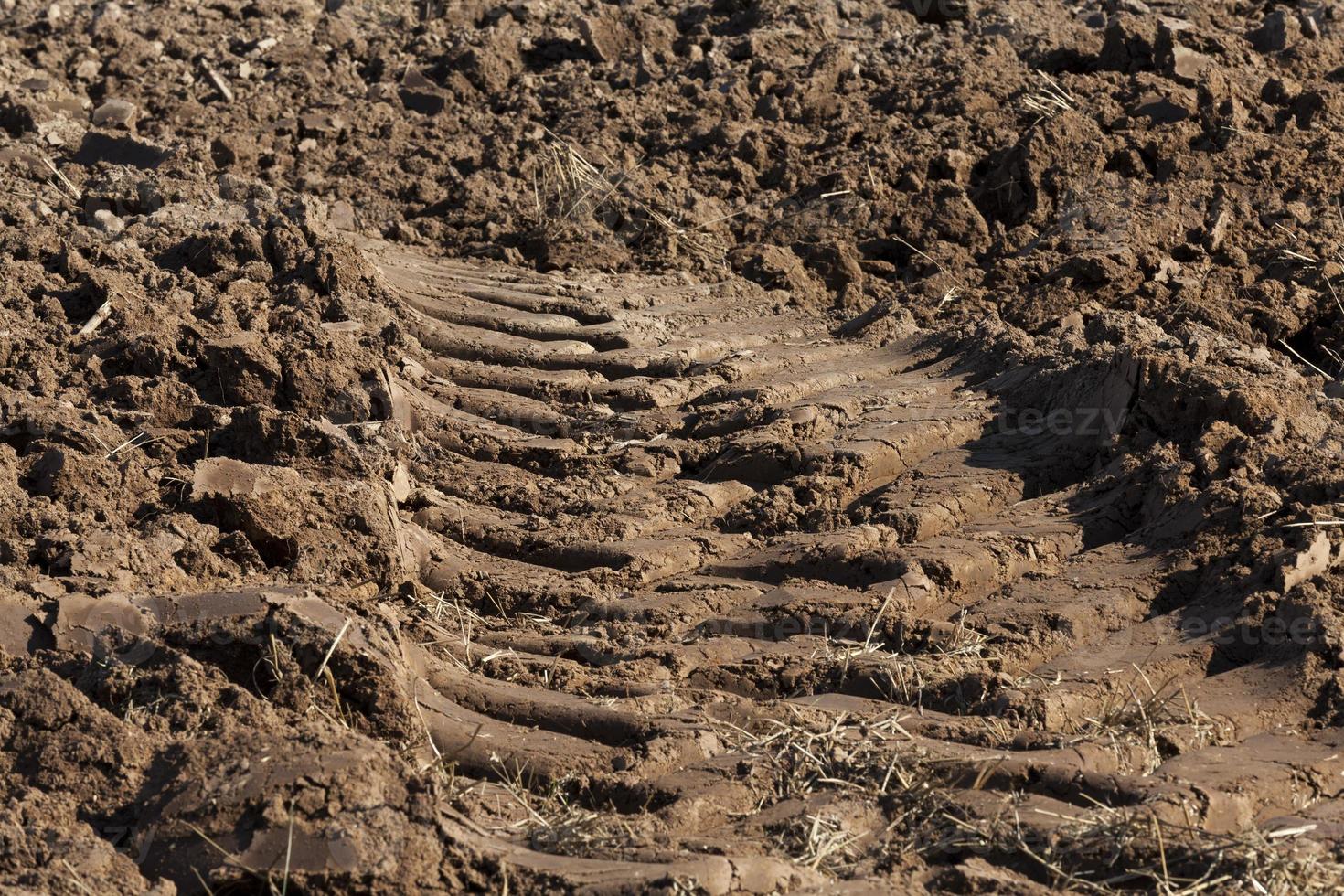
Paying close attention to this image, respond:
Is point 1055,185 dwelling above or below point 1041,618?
above

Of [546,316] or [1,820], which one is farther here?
[546,316]

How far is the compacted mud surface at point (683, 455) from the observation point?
3490 millimetres

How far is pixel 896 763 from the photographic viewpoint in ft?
12.1

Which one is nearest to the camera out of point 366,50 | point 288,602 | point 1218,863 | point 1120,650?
point 1218,863

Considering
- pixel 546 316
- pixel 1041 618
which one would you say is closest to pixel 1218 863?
pixel 1041 618

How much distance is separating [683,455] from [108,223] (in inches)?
117

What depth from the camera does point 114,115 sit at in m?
8.14

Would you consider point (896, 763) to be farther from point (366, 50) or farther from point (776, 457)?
point (366, 50)

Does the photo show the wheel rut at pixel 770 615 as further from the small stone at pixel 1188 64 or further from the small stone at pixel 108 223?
the small stone at pixel 1188 64

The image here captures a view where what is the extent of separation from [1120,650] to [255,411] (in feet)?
9.32

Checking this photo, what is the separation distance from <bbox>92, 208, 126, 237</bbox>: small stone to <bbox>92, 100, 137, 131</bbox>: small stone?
1.52 m

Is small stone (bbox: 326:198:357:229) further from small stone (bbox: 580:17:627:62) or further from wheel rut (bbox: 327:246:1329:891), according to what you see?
small stone (bbox: 580:17:627:62)

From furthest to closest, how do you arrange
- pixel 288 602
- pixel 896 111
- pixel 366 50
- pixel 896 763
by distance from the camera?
pixel 366 50 < pixel 896 111 < pixel 288 602 < pixel 896 763

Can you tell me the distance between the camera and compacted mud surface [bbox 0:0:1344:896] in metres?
3.49
